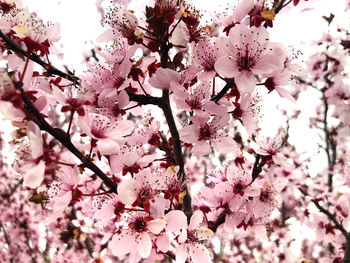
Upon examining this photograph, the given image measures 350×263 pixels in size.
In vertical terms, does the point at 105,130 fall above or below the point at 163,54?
below

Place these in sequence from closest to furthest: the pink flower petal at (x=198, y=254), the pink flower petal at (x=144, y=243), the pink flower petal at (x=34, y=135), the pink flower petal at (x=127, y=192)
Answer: the pink flower petal at (x=34, y=135) < the pink flower petal at (x=127, y=192) < the pink flower petal at (x=144, y=243) < the pink flower petal at (x=198, y=254)

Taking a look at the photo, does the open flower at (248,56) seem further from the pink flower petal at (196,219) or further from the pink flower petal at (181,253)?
the pink flower petal at (181,253)

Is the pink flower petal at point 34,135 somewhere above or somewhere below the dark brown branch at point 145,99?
below

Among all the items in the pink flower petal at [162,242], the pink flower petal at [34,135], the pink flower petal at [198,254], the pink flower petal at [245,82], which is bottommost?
the pink flower petal at [198,254]

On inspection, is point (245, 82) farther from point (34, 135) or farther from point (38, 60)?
point (38, 60)

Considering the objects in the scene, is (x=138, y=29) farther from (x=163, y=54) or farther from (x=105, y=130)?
(x=105, y=130)

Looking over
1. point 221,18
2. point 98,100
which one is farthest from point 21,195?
point 221,18

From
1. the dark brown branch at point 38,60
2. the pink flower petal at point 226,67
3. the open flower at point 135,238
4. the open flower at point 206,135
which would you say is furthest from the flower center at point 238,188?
the dark brown branch at point 38,60

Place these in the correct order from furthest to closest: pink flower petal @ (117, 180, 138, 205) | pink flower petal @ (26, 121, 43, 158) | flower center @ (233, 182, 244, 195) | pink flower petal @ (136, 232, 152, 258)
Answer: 1. flower center @ (233, 182, 244, 195)
2. pink flower petal @ (136, 232, 152, 258)
3. pink flower petal @ (117, 180, 138, 205)
4. pink flower petal @ (26, 121, 43, 158)

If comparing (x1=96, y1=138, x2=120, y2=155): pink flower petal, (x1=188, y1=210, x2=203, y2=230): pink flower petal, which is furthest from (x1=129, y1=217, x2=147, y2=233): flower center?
(x1=96, y1=138, x2=120, y2=155): pink flower petal

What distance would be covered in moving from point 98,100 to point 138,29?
351 mm

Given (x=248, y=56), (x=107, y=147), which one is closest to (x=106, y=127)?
(x=107, y=147)

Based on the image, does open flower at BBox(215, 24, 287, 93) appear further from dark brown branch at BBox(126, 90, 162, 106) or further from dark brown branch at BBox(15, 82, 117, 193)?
dark brown branch at BBox(15, 82, 117, 193)

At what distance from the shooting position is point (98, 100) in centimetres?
128
